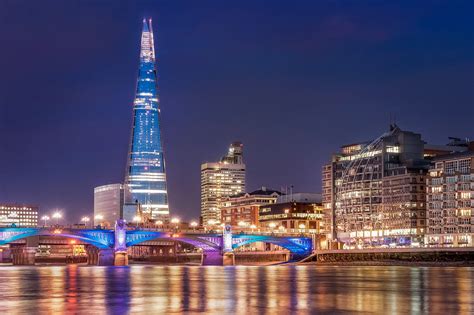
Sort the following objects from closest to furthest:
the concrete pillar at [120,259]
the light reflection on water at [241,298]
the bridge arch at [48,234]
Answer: the light reflection on water at [241,298] → the bridge arch at [48,234] → the concrete pillar at [120,259]

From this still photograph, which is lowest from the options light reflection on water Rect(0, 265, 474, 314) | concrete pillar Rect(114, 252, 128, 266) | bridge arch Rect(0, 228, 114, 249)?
concrete pillar Rect(114, 252, 128, 266)

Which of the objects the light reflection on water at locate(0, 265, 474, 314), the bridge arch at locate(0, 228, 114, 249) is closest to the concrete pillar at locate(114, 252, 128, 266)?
the bridge arch at locate(0, 228, 114, 249)

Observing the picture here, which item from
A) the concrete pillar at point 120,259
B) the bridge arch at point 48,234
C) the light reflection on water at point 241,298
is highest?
the bridge arch at point 48,234

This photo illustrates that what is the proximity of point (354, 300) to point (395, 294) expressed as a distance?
8115 mm

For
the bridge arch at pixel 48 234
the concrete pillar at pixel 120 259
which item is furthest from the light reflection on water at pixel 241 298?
the concrete pillar at pixel 120 259

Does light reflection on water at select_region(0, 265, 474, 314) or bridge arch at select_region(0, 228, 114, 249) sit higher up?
bridge arch at select_region(0, 228, 114, 249)

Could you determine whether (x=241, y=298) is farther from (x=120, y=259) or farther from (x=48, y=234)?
(x=120, y=259)

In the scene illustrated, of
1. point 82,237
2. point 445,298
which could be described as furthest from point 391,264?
point 445,298

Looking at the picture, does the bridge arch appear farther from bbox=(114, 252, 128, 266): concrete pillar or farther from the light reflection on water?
the light reflection on water

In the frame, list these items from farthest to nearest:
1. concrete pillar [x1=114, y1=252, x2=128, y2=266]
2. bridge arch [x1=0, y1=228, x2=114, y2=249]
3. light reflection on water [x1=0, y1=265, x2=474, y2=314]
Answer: concrete pillar [x1=114, y1=252, x2=128, y2=266] → bridge arch [x1=0, y1=228, x2=114, y2=249] → light reflection on water [x1=0, y1=265, x2=474, y2=314]

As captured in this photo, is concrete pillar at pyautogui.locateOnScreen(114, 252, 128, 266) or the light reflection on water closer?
the light reflection on water

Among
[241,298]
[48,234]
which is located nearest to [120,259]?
[48,234]

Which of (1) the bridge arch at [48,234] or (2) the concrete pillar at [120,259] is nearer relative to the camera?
(1) the bridge arch at [48,234]

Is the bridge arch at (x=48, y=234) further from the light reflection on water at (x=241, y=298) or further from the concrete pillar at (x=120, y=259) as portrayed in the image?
the light reflection on water at (x=241, y=298)
